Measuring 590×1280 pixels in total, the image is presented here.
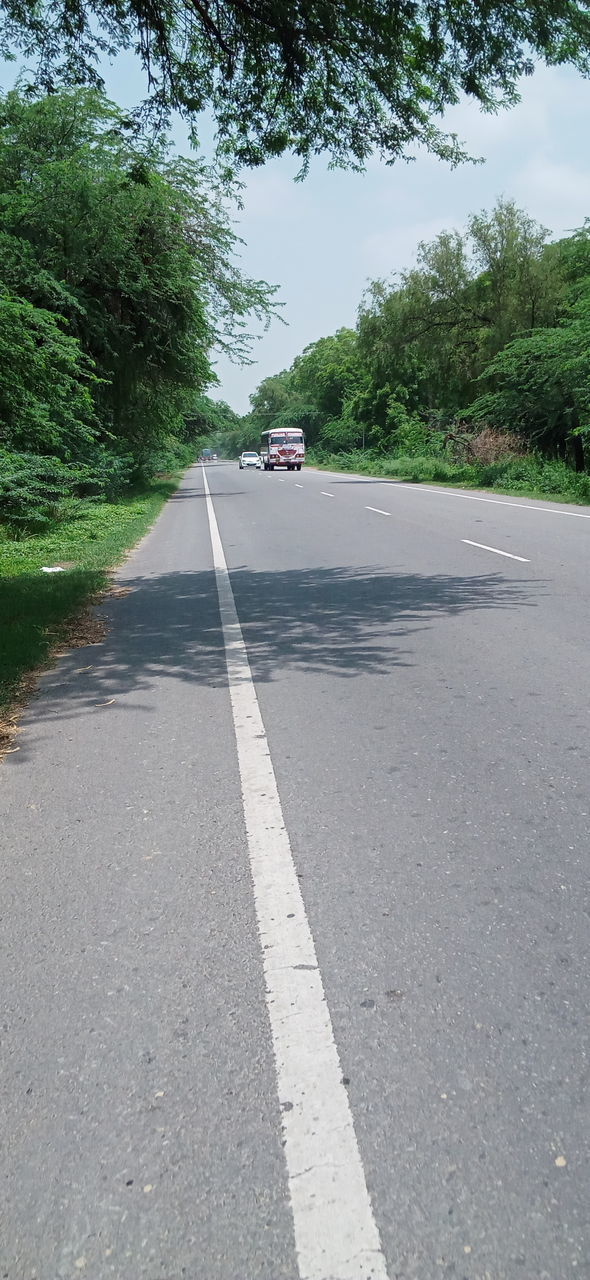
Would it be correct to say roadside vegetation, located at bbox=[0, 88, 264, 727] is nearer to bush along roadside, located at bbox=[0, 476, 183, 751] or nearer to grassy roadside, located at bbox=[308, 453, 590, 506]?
bush along roadside, located at bbox=[0, 476, 183, 751]

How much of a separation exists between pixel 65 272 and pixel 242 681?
1734 cm

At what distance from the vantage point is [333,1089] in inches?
97.9

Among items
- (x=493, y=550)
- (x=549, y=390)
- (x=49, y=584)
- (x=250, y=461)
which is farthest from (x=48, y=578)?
(x=250, y=461)

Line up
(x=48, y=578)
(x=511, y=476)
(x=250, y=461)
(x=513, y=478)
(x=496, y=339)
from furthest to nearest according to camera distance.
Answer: (x=250, y=461) < (x=496, y=339) < (x=511, y=476) < (x=513, y=478) < (x=48, y=578)

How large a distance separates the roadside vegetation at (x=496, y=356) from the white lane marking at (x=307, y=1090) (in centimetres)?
2190

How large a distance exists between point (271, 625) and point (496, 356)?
2774 cm

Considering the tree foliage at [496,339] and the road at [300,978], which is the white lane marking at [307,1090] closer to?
the road at [300,978]

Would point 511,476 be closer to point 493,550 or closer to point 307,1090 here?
point 493,550

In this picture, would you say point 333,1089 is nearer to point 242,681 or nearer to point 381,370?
point 242,681

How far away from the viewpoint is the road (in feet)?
6.80

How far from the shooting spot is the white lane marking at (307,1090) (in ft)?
6.59

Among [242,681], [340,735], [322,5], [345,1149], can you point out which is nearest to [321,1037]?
[345,1149]

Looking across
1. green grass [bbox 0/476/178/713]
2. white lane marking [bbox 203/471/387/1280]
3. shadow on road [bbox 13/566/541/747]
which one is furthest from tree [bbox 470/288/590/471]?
white lane marking [bbox 203/471/387/1280]

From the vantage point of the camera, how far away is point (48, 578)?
1201 centimetres
